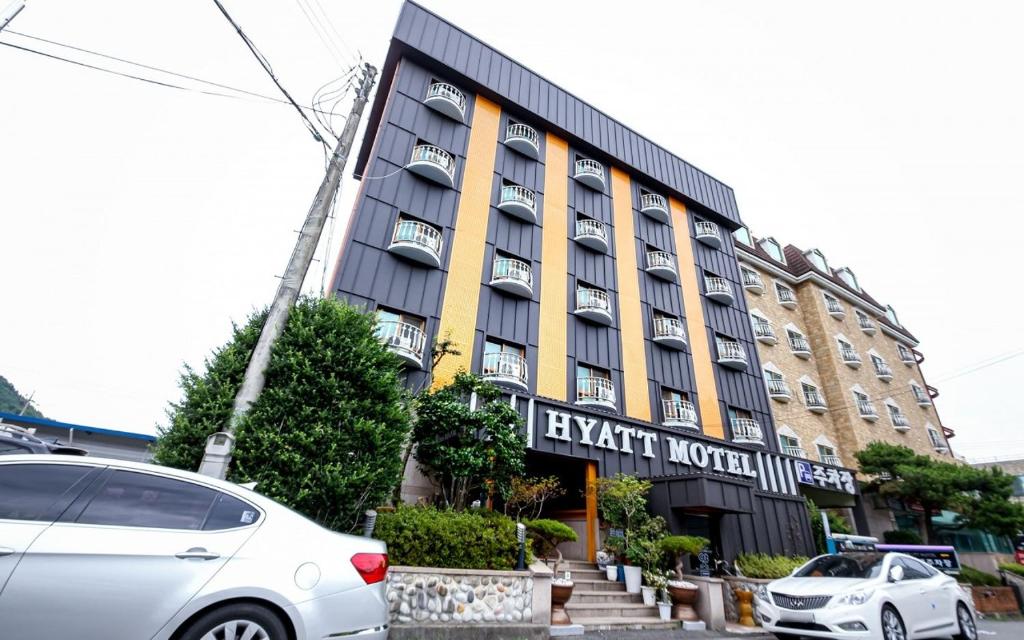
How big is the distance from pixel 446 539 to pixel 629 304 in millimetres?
11765

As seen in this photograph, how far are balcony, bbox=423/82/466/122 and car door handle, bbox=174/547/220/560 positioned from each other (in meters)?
14.7

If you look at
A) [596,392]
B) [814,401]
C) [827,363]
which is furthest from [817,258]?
[596,392]

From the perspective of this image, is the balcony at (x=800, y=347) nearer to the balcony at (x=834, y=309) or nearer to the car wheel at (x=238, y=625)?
the balcony at (x=834, y=309)

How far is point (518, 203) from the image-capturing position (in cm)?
1473

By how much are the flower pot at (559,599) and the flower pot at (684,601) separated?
2.53 metres

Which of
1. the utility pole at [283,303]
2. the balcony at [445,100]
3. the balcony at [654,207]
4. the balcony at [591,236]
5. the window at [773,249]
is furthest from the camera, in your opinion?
the window at [773,249]

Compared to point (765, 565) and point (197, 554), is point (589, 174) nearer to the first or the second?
point (765, 565)

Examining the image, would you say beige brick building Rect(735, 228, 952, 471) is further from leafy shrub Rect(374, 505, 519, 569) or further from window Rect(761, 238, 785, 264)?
leafy shrub Rect(374, 505, 519, 569)

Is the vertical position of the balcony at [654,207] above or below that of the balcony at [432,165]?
above

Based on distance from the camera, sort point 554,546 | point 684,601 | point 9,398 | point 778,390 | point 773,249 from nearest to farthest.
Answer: point 684,601 < point 554,546 < point 778,390 < point 773,249 < point 9,398

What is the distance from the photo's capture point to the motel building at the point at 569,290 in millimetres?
11367

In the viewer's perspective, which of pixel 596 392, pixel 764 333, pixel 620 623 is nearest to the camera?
pixel 620 623

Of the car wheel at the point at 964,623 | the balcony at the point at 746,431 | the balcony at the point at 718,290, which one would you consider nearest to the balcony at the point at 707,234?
the balcony at the point at 718,290

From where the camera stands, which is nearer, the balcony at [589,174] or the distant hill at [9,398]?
the balcony at [589,174]
